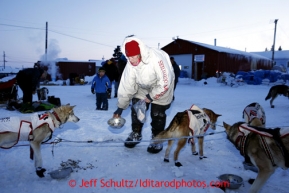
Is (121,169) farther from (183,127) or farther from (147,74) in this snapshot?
(147,74)

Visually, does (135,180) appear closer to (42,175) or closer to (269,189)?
Result: (42,175)

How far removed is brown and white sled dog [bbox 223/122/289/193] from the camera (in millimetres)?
2393

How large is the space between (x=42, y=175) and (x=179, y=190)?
1949 mm

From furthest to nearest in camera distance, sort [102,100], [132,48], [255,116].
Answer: [102,100] → [255,116] → [132,48]

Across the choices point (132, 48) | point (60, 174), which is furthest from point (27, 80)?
point (132, 48)

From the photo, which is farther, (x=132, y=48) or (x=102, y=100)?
(x=102, y=100)

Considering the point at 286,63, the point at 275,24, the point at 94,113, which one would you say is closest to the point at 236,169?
the point at 94,113

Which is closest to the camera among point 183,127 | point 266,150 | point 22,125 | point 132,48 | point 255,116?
point 266,150

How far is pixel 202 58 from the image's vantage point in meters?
26.9

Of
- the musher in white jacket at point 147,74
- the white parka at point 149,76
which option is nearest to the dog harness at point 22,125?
the musher in white jacket at point 147,74

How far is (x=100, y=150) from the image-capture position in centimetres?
Answer: 416

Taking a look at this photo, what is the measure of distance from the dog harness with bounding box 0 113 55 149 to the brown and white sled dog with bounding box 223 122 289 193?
2806mm

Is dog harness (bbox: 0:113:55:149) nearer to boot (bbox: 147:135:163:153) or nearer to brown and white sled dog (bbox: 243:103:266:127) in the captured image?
boot (bbox: 147:135:163:153)

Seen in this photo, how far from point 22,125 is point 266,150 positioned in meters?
3.15
